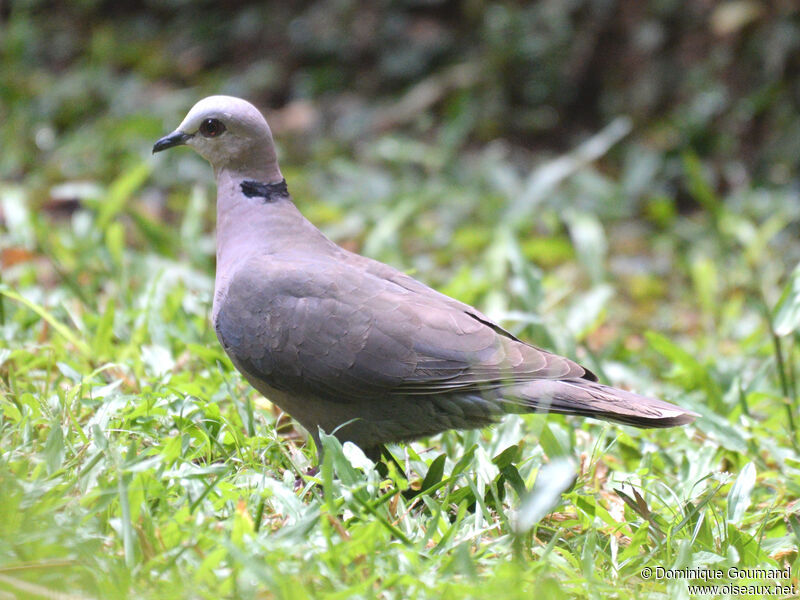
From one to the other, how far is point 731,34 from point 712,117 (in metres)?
0.56

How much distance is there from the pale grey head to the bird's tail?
48.7 inches

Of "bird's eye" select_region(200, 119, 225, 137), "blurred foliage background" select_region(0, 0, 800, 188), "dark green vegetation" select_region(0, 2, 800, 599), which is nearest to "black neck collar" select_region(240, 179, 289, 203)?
"bird's eye" select_region(200, 119, 225, 137)

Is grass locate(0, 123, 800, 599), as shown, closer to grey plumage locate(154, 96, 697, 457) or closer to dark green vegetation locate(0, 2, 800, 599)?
dark green vegetation locate(0, 2, 800, 599)

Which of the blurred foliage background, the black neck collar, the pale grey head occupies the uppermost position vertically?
the blurred foliage background

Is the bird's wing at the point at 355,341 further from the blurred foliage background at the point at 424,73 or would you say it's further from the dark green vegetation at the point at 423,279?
the blurred foliage background at the point at 424,73

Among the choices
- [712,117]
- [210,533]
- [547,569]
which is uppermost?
[712,117]

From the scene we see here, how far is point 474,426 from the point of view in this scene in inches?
119

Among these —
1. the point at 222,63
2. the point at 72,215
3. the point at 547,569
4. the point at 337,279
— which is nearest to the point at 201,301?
the point at 337,279

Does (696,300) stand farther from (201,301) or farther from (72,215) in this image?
(72,215)

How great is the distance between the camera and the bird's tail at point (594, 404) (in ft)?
8.84

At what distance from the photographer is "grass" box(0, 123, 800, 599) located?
2301 millimetres

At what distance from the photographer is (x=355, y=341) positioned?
2873mm

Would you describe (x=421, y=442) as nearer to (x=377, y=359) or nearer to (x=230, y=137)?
(x=377, y=359)

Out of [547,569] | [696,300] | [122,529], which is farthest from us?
[696,300]
